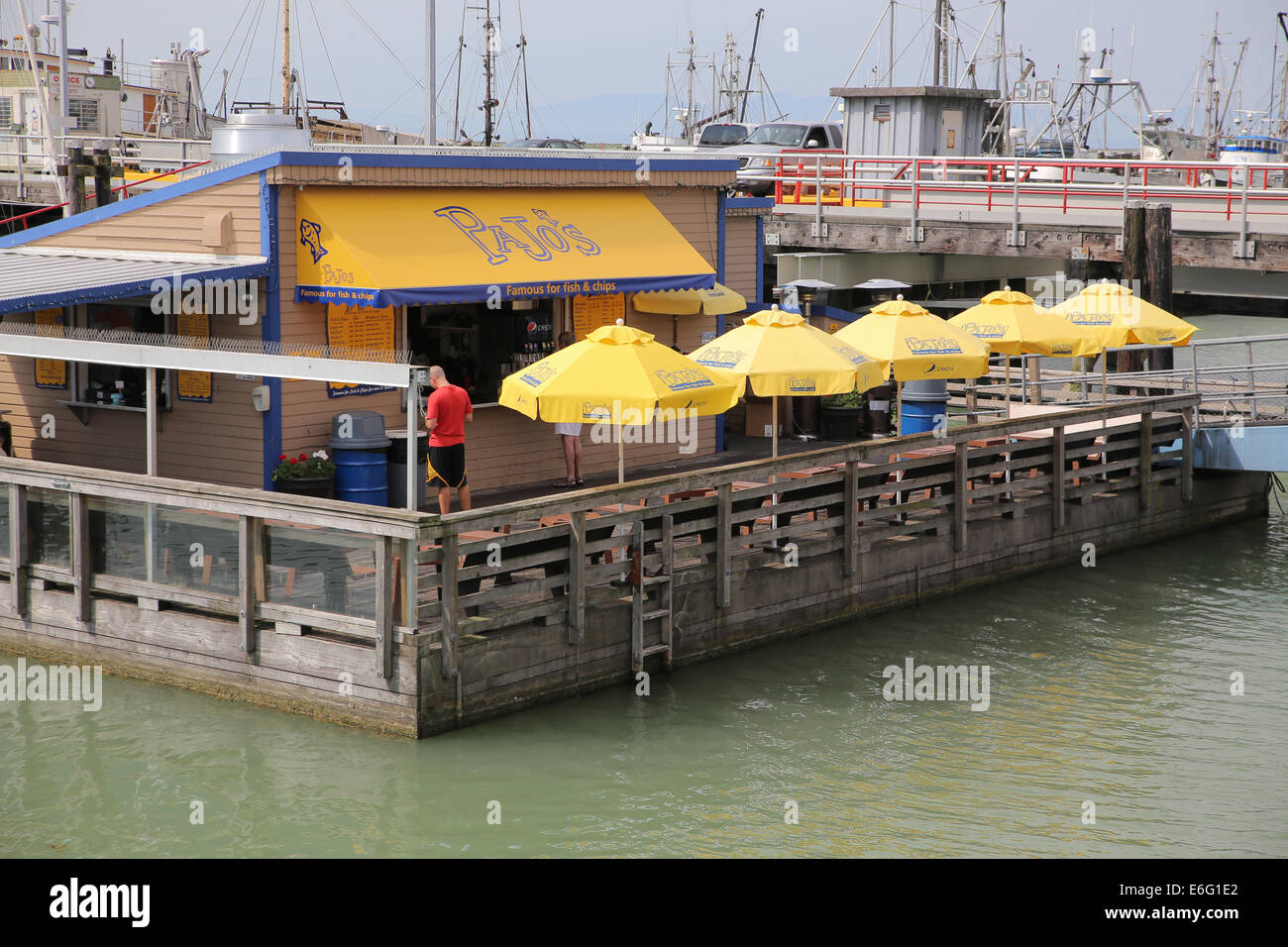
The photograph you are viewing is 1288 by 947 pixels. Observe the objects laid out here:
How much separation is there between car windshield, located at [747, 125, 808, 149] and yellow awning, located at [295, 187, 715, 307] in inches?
827

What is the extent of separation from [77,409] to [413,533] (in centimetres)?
715

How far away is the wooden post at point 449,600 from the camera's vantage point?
1088cm

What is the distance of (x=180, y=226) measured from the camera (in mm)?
15781

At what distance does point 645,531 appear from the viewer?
12664 mm

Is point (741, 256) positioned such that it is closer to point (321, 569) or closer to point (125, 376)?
point (125, 376)

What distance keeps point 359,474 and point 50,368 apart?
13.4 ft

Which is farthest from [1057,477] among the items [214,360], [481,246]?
[214,360]

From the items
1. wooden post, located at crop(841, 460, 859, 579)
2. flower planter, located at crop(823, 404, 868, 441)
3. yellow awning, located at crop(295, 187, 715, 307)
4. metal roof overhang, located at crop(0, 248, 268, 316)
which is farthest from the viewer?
flower planter, located at crop(823, 404, 868, 441)

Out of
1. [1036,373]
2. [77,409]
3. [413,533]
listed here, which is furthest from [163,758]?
[1036,373]

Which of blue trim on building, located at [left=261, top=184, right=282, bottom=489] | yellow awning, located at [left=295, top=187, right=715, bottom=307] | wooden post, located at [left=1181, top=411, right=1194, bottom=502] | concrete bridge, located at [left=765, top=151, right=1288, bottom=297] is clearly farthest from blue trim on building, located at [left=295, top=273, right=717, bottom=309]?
concrete bridge, located at [left=765, top=151, right=1288, bottom=297]

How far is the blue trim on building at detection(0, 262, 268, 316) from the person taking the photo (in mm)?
13859

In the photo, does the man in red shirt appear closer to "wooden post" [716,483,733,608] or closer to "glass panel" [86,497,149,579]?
"wooden post" [716,483,733,608]

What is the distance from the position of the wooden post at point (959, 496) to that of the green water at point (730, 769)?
2.04 meters

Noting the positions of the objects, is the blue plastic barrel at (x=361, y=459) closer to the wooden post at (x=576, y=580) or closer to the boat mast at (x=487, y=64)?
the wooden post at (x=576, y=580)
